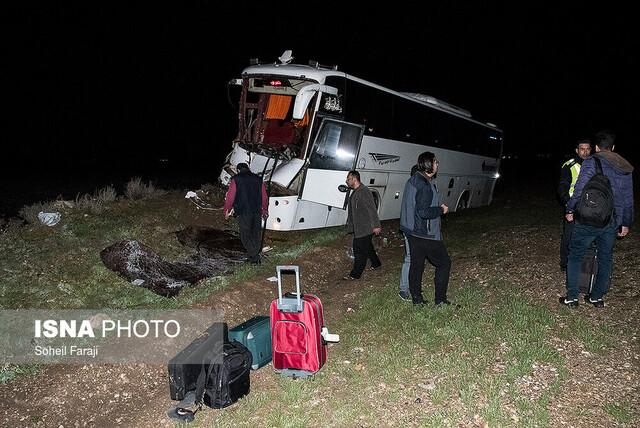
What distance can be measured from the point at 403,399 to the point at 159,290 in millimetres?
4395

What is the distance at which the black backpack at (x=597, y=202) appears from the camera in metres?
5.24

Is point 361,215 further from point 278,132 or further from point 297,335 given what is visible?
point 278,132

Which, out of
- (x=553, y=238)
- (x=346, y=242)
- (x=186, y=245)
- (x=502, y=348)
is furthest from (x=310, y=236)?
(x=502, y=348)

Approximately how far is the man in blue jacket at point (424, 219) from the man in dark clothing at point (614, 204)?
62.4 inches

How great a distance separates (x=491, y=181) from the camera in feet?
63.0

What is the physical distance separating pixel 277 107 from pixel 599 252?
27.0 feet

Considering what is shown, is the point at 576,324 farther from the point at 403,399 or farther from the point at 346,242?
the point at 346,242

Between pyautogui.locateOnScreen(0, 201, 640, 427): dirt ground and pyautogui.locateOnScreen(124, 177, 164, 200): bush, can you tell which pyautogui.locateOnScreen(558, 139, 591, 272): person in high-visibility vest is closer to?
pyautogui.locateOnScreen(0, 201, 640, 427): dirt ground

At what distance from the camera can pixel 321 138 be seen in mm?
9984

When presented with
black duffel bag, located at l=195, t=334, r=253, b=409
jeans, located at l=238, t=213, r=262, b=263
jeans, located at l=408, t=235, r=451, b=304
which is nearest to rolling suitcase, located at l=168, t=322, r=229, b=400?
black duffel bag, located at l=195, t=334, r=253, b=409

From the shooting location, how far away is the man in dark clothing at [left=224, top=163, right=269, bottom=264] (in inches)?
320

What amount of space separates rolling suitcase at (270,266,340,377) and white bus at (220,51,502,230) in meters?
4.86

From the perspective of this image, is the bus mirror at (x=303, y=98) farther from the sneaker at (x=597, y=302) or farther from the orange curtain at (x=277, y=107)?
the sneaker at (x=597, y=302)

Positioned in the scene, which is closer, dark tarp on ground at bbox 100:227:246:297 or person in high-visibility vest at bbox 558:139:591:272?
person in high-visibility vest at bbox 558:139:591:272
